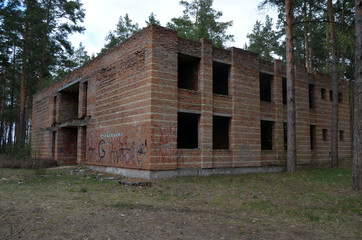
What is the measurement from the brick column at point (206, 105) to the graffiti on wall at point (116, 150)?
3035 mm

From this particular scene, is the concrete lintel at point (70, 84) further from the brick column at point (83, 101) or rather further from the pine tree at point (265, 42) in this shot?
the pine tree at point (265, 42)

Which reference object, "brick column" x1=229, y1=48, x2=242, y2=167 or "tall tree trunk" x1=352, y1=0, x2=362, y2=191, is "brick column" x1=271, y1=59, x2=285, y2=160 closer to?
"brick column" x1=229, y1=48, x2=242, y2=167

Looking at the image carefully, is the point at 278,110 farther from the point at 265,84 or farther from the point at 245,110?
the point at 265,84

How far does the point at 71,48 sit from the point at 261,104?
19.7 meters

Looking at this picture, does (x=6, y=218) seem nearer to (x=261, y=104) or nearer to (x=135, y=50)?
(x=135, y=50)

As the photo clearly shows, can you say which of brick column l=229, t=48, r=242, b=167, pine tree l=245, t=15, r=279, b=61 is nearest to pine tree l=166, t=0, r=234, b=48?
pine tree l=245, t=15, r=279, b=61

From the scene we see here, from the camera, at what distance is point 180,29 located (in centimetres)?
3067

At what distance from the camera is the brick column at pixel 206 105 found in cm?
1412

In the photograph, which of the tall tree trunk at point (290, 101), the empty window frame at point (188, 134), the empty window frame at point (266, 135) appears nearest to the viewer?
the tall tree trunk at point (290, 101)

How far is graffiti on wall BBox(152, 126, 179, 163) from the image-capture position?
12.6m

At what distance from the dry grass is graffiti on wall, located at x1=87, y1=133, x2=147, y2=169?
1903 millimetres

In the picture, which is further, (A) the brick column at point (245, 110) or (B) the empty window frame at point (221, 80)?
(B) the empty window frame at point (221, 80)

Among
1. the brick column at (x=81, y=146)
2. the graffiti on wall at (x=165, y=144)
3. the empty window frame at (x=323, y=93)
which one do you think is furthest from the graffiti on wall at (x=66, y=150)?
the empty window frame at (x=323, y=93)

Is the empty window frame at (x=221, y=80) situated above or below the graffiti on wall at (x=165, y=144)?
above
